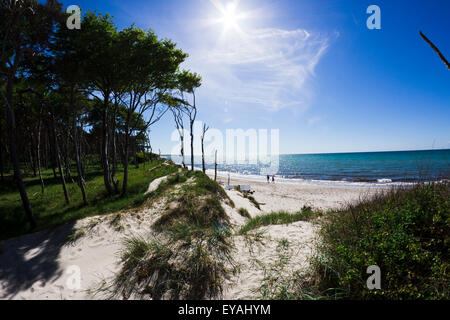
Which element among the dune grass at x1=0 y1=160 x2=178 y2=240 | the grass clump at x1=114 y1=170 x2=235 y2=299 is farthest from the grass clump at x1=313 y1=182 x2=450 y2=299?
the dune grass at x1=0 y1=160 x2=178 y2=240

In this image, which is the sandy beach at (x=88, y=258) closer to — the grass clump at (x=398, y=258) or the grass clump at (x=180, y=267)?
the grass clump at (x=180, y=267)

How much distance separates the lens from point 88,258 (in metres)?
5.67

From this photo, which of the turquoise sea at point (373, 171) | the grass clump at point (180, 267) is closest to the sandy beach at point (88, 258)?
the grass clump at point (180, 267)

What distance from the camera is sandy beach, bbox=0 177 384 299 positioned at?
13.4ft

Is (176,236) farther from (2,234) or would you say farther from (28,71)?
(28,71)

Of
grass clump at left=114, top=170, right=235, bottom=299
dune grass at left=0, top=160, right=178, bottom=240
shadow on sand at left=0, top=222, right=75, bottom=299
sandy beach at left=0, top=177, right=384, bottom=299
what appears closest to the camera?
grass clump at left=114, top=170, right=235, bottom=299

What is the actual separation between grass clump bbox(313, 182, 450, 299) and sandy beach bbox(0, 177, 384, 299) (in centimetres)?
68

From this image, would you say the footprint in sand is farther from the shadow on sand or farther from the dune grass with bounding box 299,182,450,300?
the dune grass with bounding box 299,182,450,300

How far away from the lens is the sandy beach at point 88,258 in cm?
408

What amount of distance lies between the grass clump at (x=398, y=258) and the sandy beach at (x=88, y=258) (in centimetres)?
68
